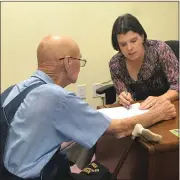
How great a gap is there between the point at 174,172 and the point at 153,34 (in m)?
1.73

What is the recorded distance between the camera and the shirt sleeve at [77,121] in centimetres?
105

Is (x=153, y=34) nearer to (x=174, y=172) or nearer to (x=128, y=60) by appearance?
(x=128, y=60)

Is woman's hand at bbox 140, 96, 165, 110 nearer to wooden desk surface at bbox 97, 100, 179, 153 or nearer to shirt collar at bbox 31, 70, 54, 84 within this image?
wooden desk surface at bbox 97, 100, 179, 153

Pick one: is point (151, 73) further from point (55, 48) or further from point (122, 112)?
point (55, 48)

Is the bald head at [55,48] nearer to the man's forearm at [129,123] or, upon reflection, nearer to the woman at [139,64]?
the man's forearm at [129,123]

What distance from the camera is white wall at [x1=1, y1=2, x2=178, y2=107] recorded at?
2213mm

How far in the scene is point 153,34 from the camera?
2.69 meters

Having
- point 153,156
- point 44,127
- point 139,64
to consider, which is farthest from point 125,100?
point 44,127

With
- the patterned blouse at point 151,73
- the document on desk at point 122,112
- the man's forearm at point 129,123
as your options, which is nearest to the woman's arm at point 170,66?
the patterned blouse at point 151,73

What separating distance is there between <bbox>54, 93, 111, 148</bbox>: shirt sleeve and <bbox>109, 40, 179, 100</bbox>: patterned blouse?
2.38 ft

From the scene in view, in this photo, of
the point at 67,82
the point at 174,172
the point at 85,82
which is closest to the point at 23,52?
the point at 85,82

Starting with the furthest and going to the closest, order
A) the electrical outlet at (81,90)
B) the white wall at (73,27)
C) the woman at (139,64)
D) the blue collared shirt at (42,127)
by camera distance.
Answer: the electrical outlet at (81,90)
the white wall at (73,27)
the woman at (139,64)
the blue collared shirt at (42,127)

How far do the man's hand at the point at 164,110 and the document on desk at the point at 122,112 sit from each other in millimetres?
61

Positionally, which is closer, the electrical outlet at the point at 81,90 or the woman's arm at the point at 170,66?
the woman's arm at the point at 170,66
